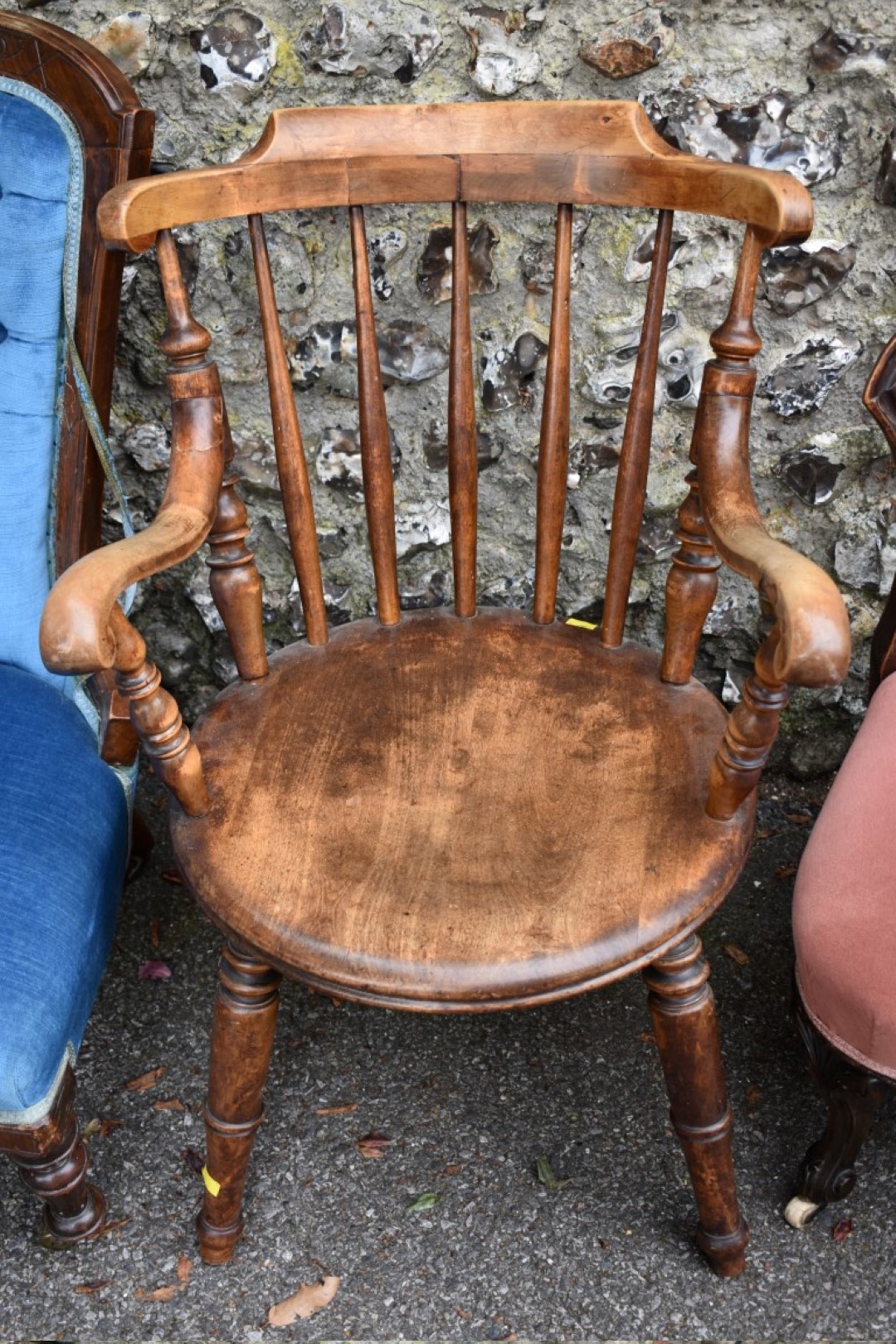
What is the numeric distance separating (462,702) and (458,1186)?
2.19ft

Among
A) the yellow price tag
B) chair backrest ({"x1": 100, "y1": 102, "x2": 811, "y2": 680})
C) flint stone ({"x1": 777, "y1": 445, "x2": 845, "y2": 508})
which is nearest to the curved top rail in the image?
chair backrest ({"x1": 100, "y1": 102, "x2": 811, "y2": 680})

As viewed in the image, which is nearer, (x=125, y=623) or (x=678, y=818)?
(x=125, y=623)

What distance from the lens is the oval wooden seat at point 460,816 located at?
1.16 meters

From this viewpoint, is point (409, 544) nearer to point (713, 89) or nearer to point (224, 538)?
point (224, 538)

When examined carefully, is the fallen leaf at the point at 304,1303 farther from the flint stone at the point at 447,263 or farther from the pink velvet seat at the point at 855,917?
the flint stone at the point at 447,263

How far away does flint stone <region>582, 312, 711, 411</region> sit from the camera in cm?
178

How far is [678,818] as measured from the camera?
50.4 inches

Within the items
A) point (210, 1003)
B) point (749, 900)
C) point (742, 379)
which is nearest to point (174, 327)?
point (742, 379)

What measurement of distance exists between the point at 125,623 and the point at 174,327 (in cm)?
38

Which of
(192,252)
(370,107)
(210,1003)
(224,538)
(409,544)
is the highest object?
(370,107)

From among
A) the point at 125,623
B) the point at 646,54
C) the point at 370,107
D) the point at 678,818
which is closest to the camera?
the point at 125,623

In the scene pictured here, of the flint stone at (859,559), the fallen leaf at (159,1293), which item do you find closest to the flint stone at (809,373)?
the flint stone at (859,559)

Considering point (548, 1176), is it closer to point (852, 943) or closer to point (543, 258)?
point (852, 943)

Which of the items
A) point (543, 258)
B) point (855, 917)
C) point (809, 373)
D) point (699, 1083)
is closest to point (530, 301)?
point (543, 258)
